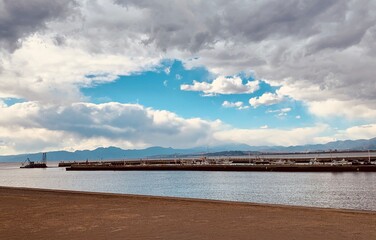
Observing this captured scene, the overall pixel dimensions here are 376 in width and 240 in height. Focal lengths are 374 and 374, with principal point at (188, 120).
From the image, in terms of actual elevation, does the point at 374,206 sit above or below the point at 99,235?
below

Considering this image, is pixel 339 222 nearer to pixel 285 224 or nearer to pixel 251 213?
pixel 285 224

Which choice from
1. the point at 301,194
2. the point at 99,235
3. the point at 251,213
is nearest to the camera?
the point at 99,235

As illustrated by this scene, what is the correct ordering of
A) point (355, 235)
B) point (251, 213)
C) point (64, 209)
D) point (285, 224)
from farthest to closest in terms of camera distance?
point (64, 209) < point (251, 213) < point (285, 224) < point (355, 235)

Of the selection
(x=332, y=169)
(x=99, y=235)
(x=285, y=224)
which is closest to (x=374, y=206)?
(x=285, y=224)

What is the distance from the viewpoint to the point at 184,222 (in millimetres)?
12281

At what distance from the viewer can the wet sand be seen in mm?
10266

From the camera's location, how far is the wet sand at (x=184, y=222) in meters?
10.3

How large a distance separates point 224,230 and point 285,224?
2.16m

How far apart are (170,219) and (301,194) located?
90.3 feet

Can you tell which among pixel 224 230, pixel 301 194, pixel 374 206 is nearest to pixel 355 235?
pixel 224 230

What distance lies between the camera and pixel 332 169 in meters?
79.8

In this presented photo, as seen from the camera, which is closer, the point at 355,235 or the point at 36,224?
the point at 355,235

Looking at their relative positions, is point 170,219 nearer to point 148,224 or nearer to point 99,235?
point 148,224

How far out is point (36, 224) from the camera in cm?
1271
